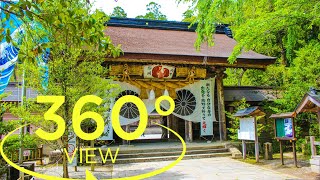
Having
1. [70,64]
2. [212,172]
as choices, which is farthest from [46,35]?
[212,172]

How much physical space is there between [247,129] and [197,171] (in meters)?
2.84

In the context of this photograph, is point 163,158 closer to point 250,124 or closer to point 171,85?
point 250,124

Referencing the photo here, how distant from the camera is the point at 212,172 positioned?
7316 mm

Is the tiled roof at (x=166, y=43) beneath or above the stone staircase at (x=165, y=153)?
above

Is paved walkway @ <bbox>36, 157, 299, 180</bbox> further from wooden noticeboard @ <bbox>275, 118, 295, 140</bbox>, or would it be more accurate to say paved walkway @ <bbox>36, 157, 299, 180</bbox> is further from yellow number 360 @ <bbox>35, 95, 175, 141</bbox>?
yellow number 360 @ <bbox>35, 95, 175, 141</bbox>

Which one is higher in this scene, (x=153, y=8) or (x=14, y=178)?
(x=153, y=8)

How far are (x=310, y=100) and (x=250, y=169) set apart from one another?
2402 millimetres

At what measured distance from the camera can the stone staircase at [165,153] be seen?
31.0 feet

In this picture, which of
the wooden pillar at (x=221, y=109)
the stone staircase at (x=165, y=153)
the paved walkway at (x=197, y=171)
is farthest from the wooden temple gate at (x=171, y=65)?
the paved walkway at (x=197, y=171)

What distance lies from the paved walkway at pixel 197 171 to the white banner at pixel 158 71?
12.1 feet

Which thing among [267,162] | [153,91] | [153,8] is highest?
[153,8]

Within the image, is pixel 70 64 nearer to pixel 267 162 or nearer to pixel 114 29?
pixel 267 162

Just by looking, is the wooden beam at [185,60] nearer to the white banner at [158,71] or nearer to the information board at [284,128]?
the white banner at [158,71]

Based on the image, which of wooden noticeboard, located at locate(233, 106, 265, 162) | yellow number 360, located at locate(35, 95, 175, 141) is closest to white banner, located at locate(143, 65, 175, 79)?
wooden noticeboard, located at locate(233, 106, 265, 162)
